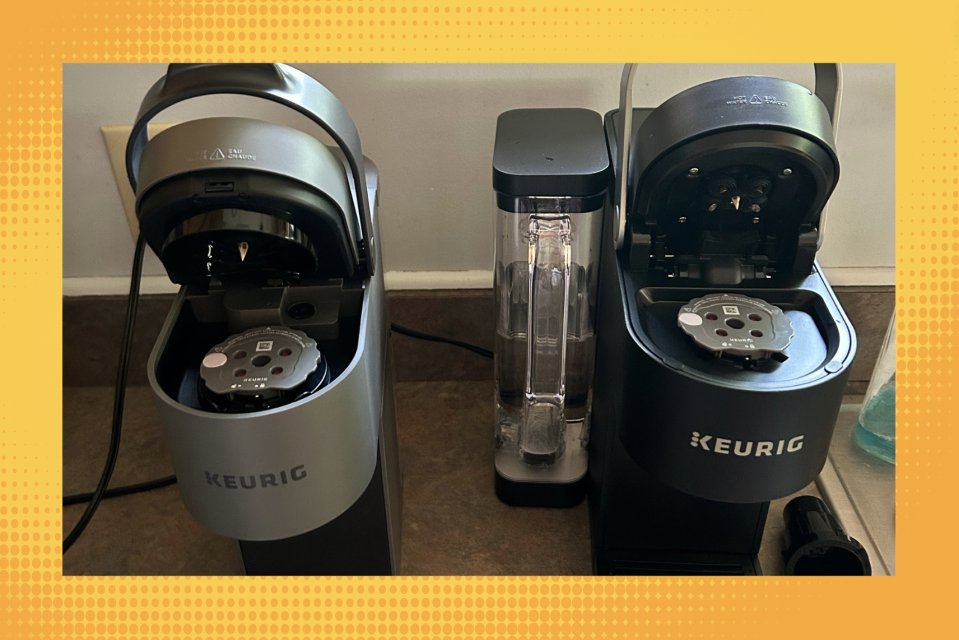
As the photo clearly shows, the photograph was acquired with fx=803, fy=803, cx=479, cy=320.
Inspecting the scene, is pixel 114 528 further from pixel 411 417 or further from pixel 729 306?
pixel 729 306

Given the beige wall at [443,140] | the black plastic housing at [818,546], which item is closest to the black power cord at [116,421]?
the beige wall at [443,140]

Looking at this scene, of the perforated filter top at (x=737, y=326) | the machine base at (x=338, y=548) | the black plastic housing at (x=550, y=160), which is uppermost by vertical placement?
the black plastic housing at (x=550, y=160)

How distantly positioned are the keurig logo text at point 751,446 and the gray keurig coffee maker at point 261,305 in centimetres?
24

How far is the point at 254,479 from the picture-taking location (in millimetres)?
501

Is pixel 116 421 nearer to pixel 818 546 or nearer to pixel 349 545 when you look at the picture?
pixel 349 545

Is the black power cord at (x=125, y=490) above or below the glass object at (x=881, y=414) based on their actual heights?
below

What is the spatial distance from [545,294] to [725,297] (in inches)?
7.2

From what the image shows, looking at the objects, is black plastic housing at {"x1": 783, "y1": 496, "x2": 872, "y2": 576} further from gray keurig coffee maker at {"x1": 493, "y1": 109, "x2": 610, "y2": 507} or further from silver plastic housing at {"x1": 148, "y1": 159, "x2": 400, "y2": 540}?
silver plastic housing at {"x1": 148, "y1": 159, "x2": 400, "y2": 540}

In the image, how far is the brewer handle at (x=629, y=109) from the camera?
0.60 m

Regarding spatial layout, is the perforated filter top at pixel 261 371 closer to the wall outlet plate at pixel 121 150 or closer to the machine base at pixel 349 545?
the machine base at pixel 349 545

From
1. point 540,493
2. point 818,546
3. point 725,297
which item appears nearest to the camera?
point 725,297

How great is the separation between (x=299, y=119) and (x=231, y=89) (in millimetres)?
352

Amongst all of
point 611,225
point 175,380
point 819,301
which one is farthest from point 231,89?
point 819,301

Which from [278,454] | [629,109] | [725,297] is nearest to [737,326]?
[725,297]
